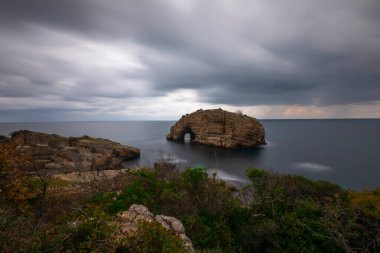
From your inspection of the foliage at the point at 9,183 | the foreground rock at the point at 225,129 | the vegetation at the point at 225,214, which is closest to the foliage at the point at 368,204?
the vegetation at the point at 225,214

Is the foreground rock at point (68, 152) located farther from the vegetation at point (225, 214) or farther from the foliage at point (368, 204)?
the foliage at point (368, 204)

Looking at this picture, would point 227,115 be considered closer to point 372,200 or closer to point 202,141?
point 202,141

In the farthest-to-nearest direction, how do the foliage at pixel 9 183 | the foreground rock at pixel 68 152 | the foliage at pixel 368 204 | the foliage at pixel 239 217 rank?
1. the foreground rock at pixel 68 152
2. the foliage at pixel 368 204
3. the foliage at pixel 239 217
4. the foliage at pixel 9 183

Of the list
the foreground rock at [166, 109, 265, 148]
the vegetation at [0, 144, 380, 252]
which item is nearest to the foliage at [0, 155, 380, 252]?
the vegetation at [0, 144, 380, 252]

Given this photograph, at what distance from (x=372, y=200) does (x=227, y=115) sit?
80.0m

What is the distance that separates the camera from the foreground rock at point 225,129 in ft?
305

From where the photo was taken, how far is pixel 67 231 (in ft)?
23.7

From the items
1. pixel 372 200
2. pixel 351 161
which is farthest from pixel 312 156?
pixel 372 200

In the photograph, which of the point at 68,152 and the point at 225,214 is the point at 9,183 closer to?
the point at 225,214

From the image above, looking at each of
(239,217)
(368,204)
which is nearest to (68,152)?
(239,217)

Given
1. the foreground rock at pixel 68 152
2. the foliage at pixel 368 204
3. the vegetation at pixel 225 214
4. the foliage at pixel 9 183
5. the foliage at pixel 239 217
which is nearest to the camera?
the foliage at pixel 9 183

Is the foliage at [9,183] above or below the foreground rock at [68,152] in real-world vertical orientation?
above

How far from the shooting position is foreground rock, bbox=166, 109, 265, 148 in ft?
305

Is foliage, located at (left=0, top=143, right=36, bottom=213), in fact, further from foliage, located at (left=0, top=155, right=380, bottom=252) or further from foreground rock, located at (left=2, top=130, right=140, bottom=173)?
foreground rock, located at (left=2, top=130, right=140, bottom=173)
